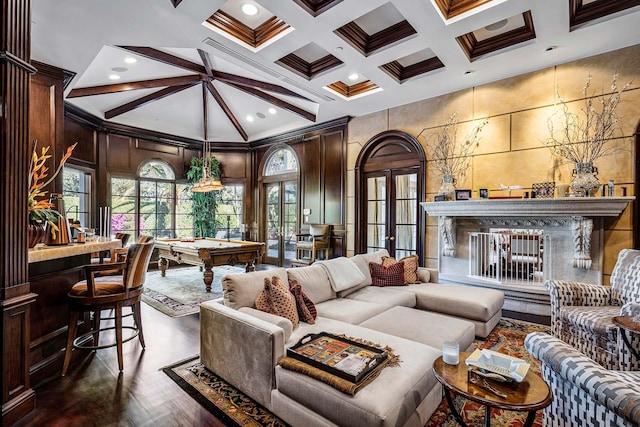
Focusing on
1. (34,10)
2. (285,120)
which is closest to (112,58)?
(34,10)

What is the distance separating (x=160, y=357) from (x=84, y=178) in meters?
5.24

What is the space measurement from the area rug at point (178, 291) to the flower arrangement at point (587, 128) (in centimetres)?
535

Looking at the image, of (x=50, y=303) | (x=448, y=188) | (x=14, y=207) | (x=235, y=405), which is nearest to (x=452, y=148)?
(x=448, y=188)

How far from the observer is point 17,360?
1973 mm

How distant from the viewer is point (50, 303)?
2715 millimetres

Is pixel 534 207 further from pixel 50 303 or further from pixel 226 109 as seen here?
pixel 226 109

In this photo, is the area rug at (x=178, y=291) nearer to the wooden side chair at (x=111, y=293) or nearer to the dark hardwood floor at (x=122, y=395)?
the dark hardwood floor at (x=122, y=395)

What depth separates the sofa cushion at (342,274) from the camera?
11.1 feet

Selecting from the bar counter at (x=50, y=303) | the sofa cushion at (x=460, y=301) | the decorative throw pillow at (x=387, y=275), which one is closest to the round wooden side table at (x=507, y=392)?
the sofa cushion at (x=460, y=301)

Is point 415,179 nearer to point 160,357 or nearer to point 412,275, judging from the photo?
point 412,275

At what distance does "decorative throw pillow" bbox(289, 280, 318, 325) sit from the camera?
8.45ft

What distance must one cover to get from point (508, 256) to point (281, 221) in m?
5.20

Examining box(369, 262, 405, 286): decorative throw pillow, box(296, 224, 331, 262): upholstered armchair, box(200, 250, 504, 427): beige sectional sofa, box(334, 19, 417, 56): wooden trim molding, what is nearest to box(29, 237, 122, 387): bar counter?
box(200, 250, 504, 427): beige sectional sofa

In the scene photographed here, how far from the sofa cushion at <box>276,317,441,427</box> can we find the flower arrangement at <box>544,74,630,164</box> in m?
3.69
